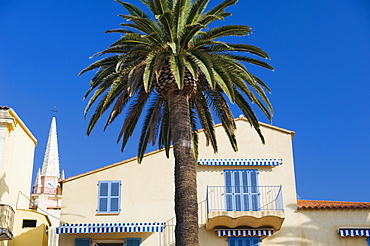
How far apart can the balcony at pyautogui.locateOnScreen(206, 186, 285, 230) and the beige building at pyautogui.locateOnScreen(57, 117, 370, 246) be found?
43mm

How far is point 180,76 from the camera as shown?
19.1 metres

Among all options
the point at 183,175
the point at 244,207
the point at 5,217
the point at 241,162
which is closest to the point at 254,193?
the point at 244,207

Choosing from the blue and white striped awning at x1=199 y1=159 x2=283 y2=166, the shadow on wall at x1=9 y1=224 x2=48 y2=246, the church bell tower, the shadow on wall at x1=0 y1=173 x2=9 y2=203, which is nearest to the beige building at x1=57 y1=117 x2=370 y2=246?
the blue and white striped awning at x1=199 y1=159 x2=283 y2=166

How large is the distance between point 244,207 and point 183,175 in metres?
9.04

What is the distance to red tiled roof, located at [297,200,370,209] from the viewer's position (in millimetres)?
27453

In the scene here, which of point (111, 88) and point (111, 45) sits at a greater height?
point (111, 45)

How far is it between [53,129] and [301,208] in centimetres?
8288

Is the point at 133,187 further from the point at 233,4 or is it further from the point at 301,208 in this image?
the point at 233,4

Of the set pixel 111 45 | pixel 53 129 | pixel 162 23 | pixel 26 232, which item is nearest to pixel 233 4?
pixel 162 23

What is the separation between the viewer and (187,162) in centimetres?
1966

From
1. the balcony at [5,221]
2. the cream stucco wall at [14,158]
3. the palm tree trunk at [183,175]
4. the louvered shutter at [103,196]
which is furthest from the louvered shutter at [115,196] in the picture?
the palm tree trunk at [183,175]

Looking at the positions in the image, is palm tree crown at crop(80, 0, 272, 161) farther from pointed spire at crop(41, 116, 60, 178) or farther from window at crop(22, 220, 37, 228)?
pointed spire at crop(41, 116, 60, 178)

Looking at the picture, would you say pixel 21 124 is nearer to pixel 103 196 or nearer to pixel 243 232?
pixel 103 196

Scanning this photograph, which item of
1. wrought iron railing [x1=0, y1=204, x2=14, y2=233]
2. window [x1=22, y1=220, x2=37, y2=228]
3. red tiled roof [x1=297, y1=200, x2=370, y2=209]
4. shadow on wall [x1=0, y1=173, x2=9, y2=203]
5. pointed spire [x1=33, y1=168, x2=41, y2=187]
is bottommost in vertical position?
wrought iron railing [x1=0, y1=204, x2=14, y2=233]
